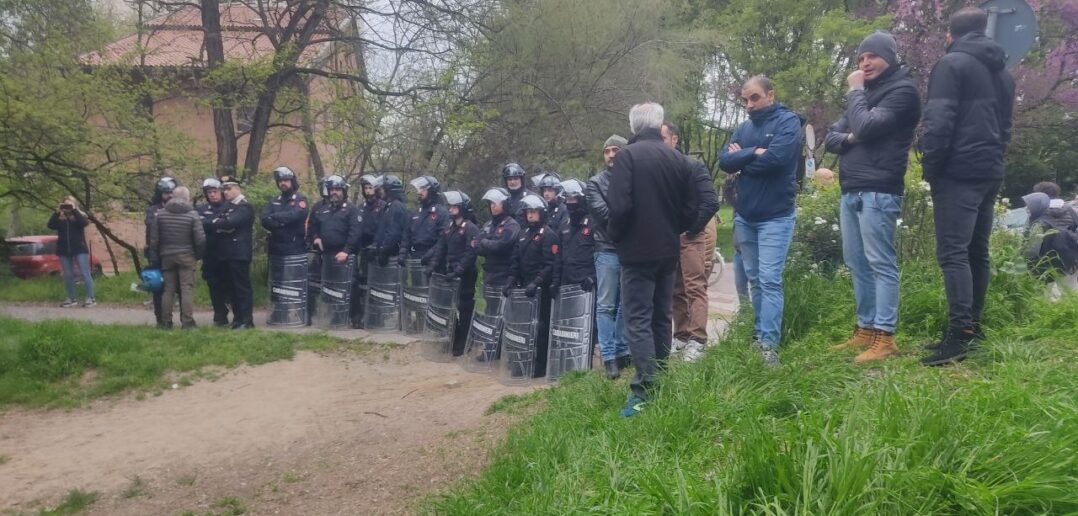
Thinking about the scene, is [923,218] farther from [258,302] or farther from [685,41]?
[685,41]

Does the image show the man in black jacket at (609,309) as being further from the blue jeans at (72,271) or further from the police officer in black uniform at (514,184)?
the blue jeans at (72,271)

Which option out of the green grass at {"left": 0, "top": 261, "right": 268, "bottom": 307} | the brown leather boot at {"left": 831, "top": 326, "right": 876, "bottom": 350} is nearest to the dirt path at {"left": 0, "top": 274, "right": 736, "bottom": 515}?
the brown leather boot at {"left": 831, "top": 326, "right": 876, "bottom": 350}

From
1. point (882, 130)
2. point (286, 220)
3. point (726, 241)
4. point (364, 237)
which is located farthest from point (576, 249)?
point (726, 241)

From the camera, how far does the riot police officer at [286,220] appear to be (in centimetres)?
1114

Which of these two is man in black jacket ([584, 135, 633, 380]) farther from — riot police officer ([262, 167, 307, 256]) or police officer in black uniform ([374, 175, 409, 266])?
riot police officer ([262, 167, 307, 256])

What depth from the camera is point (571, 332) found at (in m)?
7.58

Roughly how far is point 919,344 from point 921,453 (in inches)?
95.9

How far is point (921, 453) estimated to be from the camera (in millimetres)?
3012

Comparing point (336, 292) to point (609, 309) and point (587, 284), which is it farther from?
point (609, 309)

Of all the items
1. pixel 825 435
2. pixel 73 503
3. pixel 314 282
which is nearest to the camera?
pixel 825 435

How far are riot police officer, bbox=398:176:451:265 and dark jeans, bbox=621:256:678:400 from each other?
5250 mm

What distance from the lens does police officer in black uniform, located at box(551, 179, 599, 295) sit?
7680mm

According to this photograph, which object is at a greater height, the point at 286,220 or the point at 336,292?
the point at 286,220

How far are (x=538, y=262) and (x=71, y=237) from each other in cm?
935
